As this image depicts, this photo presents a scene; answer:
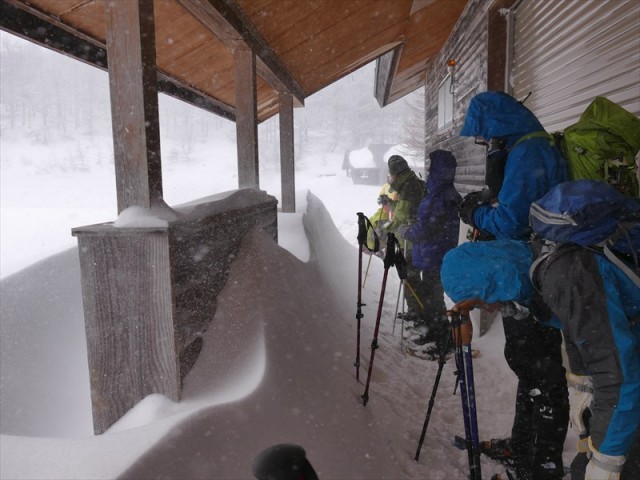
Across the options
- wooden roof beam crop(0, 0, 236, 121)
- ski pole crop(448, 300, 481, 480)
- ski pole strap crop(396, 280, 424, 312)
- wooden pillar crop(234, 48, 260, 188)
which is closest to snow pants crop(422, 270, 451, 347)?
ski pole strap crop(396, 280, 424, 312)

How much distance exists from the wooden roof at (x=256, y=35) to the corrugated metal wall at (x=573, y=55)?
201 cm

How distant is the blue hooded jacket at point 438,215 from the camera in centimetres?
473

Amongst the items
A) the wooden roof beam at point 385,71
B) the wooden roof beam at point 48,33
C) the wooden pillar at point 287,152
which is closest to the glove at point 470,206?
the wooden roof beam at point 48,33

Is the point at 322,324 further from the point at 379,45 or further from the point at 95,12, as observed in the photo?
the point at 379,45

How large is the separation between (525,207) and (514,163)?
261 mm

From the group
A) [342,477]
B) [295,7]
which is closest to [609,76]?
[295,7]

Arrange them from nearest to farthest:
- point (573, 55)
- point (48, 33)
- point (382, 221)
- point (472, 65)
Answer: point (48, 33) < point (573, 55) < point (472, 65) < point (382, 221)

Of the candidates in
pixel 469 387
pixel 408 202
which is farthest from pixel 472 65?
pixel 469 387

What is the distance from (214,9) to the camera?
357 centimetres

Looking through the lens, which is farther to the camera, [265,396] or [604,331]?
[265,396]

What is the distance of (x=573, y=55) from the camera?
379 centimetres

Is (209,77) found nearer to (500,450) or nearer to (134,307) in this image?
(134,307)

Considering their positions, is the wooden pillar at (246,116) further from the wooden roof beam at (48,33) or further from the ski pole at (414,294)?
the ski pole at (414,294)

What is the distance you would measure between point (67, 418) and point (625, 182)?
4594mm
